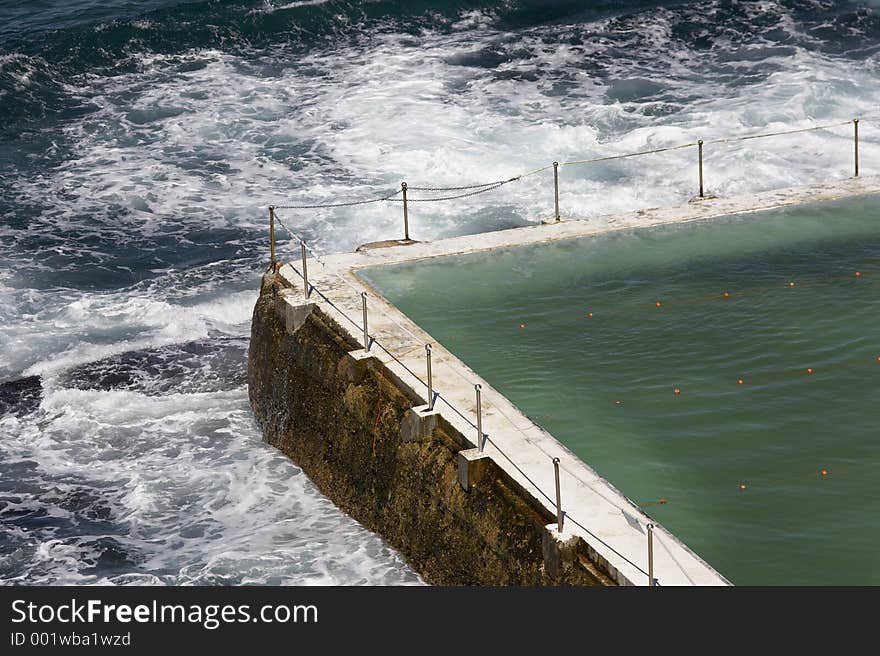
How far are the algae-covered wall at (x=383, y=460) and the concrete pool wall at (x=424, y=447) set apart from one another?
0.01 metres

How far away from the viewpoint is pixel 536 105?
2795cm

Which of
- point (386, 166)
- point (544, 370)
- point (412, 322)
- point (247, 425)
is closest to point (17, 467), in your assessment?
point (247, 425)

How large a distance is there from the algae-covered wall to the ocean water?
34cm

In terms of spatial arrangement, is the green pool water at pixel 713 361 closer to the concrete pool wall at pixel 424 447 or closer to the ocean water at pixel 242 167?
the concrete pool wall at pixel 424 447

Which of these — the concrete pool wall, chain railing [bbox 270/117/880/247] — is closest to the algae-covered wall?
the concrete pool wall

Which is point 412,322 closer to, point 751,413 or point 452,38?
point 751,413

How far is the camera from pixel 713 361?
12.9 meters

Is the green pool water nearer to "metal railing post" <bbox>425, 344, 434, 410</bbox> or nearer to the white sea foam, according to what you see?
"metal railing post" <bbox>425, 344, 434, 410</bbox>

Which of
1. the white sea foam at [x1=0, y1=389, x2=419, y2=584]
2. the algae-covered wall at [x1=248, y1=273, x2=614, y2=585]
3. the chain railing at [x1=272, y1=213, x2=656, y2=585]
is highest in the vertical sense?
the chain railing at [x1=272, y1=213, x2=656, y2=585]

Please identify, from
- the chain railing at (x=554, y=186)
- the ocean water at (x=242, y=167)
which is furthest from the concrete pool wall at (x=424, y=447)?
the chain railing at (x=554, y=186)

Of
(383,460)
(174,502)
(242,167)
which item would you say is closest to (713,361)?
(383,460)

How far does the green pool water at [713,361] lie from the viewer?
10.3 m

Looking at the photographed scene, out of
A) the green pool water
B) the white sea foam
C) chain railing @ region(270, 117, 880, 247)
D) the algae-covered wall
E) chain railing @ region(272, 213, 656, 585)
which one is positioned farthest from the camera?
chain railing @ region(270, 117, 880, 247)

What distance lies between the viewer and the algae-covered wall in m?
10.5
